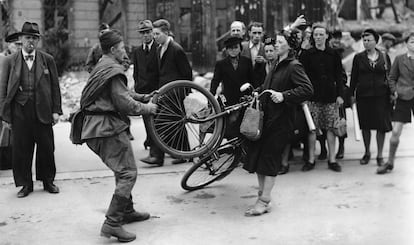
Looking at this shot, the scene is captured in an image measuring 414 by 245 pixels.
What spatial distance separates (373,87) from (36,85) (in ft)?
13.7

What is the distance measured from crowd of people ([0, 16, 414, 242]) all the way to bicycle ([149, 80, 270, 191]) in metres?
0.28

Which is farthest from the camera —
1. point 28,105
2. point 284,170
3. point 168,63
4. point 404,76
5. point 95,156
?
point 95,156

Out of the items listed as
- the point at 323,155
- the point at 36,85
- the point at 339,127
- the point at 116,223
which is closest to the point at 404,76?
the point at 339,127

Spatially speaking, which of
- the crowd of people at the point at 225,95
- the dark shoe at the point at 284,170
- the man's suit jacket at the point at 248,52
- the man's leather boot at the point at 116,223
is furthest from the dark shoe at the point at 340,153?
the man's leather boot at the point at 116,223

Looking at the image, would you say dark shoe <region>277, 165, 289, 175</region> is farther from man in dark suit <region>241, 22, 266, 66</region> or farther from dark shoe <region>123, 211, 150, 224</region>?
dark shoe <region>123, 211, 150, 224</region>

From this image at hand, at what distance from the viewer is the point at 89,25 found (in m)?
15.2

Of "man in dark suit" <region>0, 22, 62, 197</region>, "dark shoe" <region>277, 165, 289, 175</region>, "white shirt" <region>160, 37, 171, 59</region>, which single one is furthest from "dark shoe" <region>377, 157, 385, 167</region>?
"man in dark suit" <region>0, 22, 62, 197</region>

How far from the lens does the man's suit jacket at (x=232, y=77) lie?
7.38m

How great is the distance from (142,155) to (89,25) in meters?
7.39

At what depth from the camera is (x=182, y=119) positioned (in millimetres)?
6238

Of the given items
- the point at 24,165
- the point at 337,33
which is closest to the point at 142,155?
the point at 24,165

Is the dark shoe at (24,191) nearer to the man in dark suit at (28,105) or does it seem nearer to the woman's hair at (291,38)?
the man in dark suit at (28,105)

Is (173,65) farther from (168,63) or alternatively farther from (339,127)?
(339,127)

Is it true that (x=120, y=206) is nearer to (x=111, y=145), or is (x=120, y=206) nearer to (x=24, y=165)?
(x=111, y=145)
